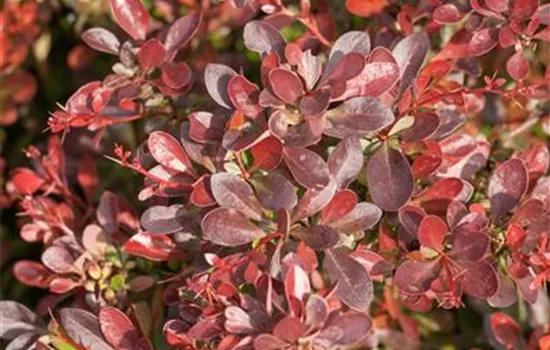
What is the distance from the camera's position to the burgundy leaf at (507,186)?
1.30m

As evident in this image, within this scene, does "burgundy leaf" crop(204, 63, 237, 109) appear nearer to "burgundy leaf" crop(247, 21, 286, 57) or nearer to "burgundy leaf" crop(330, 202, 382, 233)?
"burgundy leaf" crop(247, 21, 286, 57)

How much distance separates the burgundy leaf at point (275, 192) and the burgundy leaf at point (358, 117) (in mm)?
94

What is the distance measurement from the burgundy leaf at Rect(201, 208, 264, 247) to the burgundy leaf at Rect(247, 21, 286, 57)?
231 mm

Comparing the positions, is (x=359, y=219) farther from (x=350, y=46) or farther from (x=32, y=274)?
(x=32, y=274)

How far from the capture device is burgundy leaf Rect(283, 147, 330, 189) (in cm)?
121

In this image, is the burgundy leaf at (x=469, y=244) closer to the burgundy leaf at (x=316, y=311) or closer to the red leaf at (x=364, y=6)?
the burgundy leaf at (x=316, y=311)

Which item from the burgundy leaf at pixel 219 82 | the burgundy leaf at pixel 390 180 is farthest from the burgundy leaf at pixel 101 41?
the burgundy leaf at pixel 390 180

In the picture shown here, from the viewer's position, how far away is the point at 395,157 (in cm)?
128

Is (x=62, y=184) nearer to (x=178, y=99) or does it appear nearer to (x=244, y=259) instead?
(x=178, y=99)

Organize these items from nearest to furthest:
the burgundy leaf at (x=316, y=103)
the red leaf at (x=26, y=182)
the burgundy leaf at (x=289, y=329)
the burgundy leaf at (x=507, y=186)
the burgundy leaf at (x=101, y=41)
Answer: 1. the burgundy leaf at (x=289, y=329)
2. the burgundy leaf at (x=316, y=103)
3. the burgundy leaf at (x=507, y=186)
4. the burgundy leaf at (x=101, y=41)
5. the red leaf at (x=26, y=182)

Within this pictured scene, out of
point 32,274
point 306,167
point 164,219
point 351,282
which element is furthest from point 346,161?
point 32,274

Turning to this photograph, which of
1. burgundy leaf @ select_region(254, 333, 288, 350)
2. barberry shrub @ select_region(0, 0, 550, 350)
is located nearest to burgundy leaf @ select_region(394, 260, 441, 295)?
barberry shrub @ select_region(0, 0, 550, 350)

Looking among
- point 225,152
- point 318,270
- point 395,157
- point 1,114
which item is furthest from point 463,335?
point 1,114

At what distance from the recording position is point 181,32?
4.63ft
